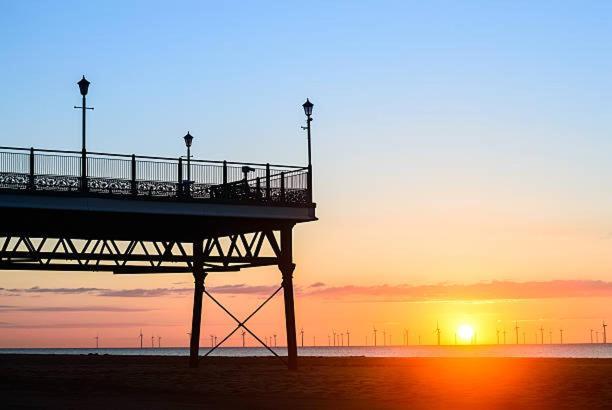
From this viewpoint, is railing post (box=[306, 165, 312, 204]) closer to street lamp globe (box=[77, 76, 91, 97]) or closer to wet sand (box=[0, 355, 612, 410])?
wet sand (box=[0, 355, 612, 410])

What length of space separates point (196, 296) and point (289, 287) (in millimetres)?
5766

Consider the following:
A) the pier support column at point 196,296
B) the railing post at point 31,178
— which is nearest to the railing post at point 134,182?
the railing post at point 31,178

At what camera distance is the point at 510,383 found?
39.8m

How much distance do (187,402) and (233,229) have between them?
767 inches

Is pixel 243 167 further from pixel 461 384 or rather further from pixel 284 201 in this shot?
pixel 461 384

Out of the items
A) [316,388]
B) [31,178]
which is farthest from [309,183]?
[316,388]

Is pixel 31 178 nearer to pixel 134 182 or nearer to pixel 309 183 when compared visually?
pixel 134 182

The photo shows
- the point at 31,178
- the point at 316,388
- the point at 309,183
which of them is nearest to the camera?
the point at 316,388

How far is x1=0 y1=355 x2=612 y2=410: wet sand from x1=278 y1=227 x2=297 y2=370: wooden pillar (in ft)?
3.75

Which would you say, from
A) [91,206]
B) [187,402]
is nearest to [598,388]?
Answer: [187,402]

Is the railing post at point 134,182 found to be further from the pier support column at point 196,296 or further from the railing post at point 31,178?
the pier support column at point 196,296

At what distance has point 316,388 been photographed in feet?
125

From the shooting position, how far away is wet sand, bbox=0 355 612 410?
31750mm

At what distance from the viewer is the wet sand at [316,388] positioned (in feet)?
104
